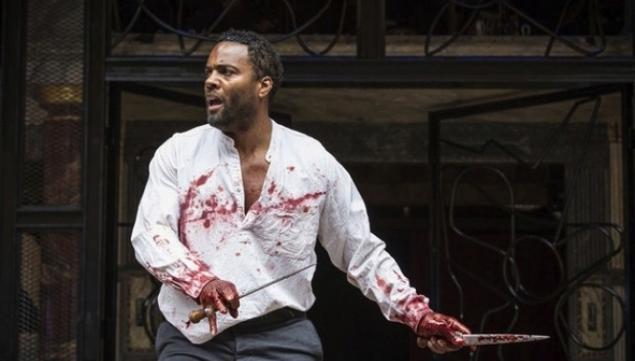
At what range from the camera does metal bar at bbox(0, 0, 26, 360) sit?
6.61m

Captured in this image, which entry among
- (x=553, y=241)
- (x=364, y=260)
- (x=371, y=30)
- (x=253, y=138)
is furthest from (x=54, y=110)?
(x=553, y=241)

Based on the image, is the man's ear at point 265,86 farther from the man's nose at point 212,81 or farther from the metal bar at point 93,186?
the metal bar at point 93,186

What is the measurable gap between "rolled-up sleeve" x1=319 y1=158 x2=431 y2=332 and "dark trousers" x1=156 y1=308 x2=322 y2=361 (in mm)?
250

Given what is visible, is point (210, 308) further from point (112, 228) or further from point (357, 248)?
point (112, 228)

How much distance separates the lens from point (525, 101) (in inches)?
277

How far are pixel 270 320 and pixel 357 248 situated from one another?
1.30 feet

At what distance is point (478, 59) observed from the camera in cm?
668

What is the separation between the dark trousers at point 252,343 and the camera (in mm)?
3863

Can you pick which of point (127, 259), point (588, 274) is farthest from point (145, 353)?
point (588, 274)

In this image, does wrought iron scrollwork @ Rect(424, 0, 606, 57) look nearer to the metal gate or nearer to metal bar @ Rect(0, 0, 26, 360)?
the metal gate

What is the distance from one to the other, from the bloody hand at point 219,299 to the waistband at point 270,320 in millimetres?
394

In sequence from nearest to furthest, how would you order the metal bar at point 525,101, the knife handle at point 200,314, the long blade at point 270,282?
the knife handle at point 200,314, the long blade at point 270,282, the metal bar at point 525,101

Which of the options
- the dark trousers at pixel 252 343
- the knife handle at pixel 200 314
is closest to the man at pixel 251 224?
the dark trousers at pixel 252 343

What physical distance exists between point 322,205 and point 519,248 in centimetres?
498
